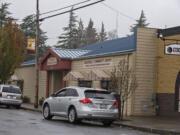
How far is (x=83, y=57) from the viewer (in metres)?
27.3

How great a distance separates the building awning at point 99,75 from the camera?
2394cm

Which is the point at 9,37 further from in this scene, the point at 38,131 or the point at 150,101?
the point at 38,131

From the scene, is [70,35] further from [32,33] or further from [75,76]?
[75,76]

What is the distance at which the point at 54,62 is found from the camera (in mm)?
30438

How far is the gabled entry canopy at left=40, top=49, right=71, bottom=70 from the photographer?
29.2 meters

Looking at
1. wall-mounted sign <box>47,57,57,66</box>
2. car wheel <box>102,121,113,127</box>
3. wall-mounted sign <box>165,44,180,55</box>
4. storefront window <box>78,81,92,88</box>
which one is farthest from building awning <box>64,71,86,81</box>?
car wheel <box>102,121,113,127</box>

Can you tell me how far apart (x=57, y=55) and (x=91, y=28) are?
287 ft

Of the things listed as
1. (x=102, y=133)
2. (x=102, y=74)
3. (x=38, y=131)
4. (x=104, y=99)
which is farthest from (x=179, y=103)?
(x=38, y=131)

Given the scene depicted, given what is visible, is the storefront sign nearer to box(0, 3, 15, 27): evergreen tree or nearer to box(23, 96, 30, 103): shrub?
box(23, 96, 30, 103): shrub

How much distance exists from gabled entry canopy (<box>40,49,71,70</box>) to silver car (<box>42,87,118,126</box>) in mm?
11492

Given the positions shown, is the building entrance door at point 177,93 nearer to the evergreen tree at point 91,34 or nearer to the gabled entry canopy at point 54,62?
the gabled entry canopy at point 54,62

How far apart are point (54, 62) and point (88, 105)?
14.7 m

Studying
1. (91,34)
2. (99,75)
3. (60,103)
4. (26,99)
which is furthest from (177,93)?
(91,34)

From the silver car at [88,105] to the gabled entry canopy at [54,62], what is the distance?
11.5 meters
